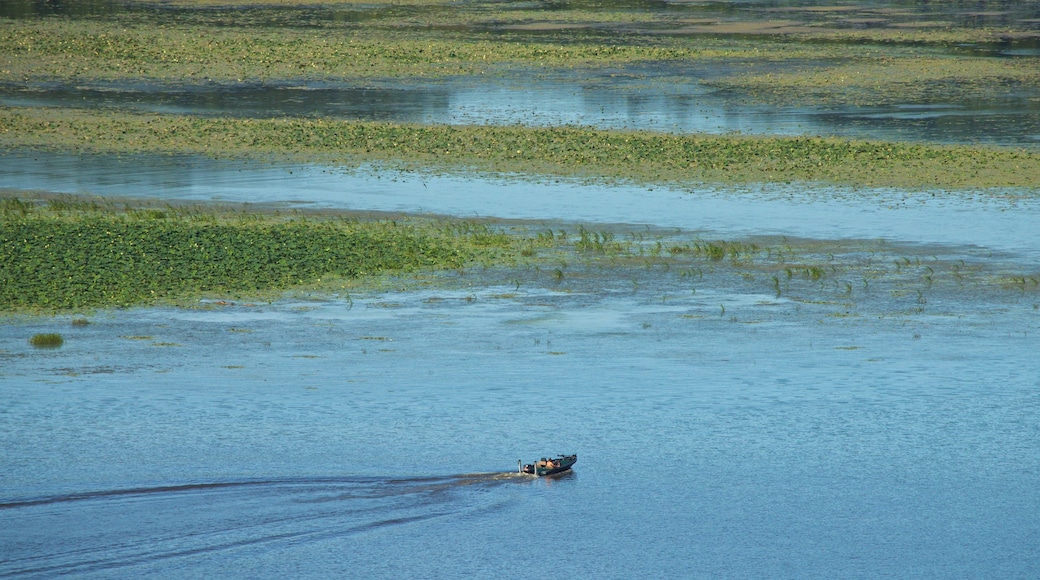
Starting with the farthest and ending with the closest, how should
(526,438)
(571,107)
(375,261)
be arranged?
(571,107)
(375,261)
(526,438)

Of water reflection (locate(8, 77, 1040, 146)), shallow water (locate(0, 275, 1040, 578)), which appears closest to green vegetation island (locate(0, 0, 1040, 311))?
water reflection (locate(8, 77, 1040, 146))

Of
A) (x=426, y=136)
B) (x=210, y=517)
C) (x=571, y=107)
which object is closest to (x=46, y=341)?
(x=210, y=517)

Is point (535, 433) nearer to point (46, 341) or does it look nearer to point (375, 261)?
point (46, 341)

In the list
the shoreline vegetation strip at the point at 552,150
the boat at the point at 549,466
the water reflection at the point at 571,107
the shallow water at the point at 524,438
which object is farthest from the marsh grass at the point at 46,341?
the water reflection at the point at 571,107

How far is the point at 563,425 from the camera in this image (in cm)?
1688

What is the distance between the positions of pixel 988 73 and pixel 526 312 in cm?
3031

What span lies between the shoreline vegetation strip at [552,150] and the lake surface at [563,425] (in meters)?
5.10

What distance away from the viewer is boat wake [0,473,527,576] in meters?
13.5

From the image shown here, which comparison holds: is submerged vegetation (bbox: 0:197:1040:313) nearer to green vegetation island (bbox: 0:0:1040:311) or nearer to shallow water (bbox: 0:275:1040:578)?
green vegetation island (bbox: 0:0:1040:311)

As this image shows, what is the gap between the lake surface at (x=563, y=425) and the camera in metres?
13.9

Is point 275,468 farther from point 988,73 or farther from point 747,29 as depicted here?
point 747,29

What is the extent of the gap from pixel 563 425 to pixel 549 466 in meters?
1.71

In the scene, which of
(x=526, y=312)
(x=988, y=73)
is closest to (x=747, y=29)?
(x=988, y=73)

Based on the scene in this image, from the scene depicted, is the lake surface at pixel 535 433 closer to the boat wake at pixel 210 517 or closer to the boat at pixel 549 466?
the boat wake at pixel 210 517
